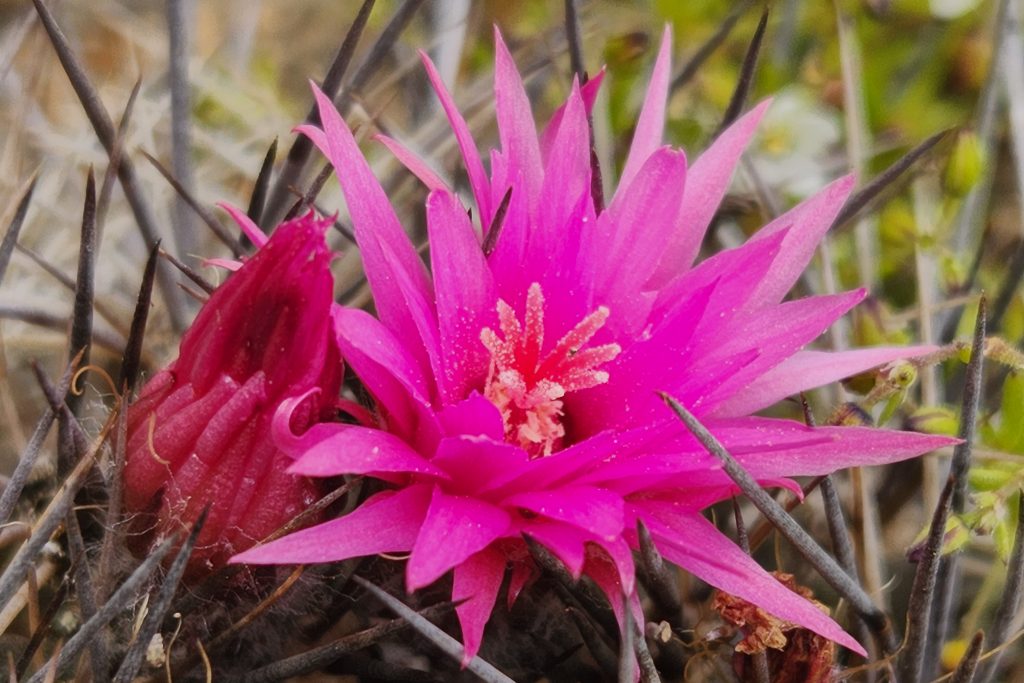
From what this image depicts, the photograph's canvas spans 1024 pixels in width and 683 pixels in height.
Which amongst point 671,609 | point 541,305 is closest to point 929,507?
point 671,609

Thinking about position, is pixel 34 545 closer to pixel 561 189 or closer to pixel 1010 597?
pixel 561 189

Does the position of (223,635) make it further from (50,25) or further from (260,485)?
(50,25)

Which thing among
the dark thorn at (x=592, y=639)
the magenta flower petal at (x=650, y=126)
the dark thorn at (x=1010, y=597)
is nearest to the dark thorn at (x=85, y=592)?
the dark thorn at (x=592, y=639)

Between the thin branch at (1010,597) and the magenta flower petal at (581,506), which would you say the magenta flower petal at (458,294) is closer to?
the magenta flower petal at (581,506)

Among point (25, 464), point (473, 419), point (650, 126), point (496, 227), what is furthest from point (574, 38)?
point (25, 464)

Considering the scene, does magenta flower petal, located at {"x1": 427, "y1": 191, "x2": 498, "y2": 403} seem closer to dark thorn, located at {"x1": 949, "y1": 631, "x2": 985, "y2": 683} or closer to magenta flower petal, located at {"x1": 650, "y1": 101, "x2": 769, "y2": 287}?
magenta flower petal, located at {"x1": 650, "y1": 101, "x2": 769, "y2": 287}
